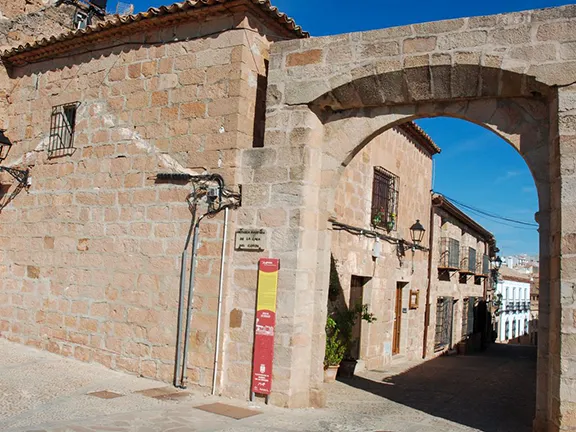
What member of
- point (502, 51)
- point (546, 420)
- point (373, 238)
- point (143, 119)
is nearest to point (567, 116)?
point (502, 51)

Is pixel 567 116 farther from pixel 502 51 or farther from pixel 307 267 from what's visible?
pixel 307 267

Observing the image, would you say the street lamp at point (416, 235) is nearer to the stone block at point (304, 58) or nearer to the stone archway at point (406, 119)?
the stone archway at point (406, 119)

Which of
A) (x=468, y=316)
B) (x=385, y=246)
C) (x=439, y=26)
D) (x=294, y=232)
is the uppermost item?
(x=439, y=26)

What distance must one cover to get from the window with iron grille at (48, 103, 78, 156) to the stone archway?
3.28m

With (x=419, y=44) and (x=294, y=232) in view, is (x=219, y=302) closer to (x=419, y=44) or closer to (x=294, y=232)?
(x=294, y=232)

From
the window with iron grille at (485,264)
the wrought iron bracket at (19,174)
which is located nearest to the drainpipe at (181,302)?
the wrought iron bracket at (19,174)

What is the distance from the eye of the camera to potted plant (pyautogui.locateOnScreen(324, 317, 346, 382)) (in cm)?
877

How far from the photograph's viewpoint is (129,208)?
25.5ft

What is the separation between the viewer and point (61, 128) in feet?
29.1

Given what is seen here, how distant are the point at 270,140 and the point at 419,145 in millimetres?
7665

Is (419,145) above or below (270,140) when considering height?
above

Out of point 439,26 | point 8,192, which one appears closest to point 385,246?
point 439,26

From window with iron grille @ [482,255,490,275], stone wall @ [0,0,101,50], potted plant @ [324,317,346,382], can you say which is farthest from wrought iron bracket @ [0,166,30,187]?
window with iron grille @ [482,255,490,275]

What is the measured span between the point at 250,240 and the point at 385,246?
5314mm
